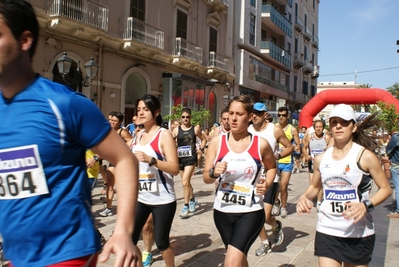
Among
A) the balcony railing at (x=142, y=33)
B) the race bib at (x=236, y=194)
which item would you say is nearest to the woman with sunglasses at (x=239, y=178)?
the race bib at (x=236, y=194)

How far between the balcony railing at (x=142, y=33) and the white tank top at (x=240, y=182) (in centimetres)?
1511

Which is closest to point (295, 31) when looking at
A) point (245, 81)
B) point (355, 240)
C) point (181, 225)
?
point (245, 81)

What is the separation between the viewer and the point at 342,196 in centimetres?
336

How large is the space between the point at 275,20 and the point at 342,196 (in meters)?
35.8

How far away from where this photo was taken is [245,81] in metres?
30.8

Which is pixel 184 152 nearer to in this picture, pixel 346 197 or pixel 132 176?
pixel 346 197

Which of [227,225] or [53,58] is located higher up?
[53,58]

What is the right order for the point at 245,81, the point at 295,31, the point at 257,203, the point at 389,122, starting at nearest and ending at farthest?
the point at 257,203
the point at 389,122
the point at 245,81
the point at 295,31

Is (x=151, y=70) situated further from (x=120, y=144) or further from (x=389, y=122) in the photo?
(x=120, y=144)

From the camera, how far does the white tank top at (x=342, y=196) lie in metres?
3.27

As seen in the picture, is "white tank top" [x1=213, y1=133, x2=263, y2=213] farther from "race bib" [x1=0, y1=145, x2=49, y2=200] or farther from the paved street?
"race bib" [x1=0, y1=145, x2=49, y2=200]

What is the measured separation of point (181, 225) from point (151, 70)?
47.9 ft

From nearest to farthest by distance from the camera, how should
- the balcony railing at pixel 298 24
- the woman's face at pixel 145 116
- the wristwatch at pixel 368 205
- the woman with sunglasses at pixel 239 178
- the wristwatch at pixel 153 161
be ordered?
1. the wristwatch at pixel 368 205
2. the woman with sunglasses at pixel 239 178
3. the wristwatch at pixel 153 161
4. the woman's face at pixel 145 116
5. the balcony railing at pixel 298 24

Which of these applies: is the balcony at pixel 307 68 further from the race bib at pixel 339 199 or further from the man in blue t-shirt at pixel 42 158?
the man in blue t-shirt at pixel 42 158
